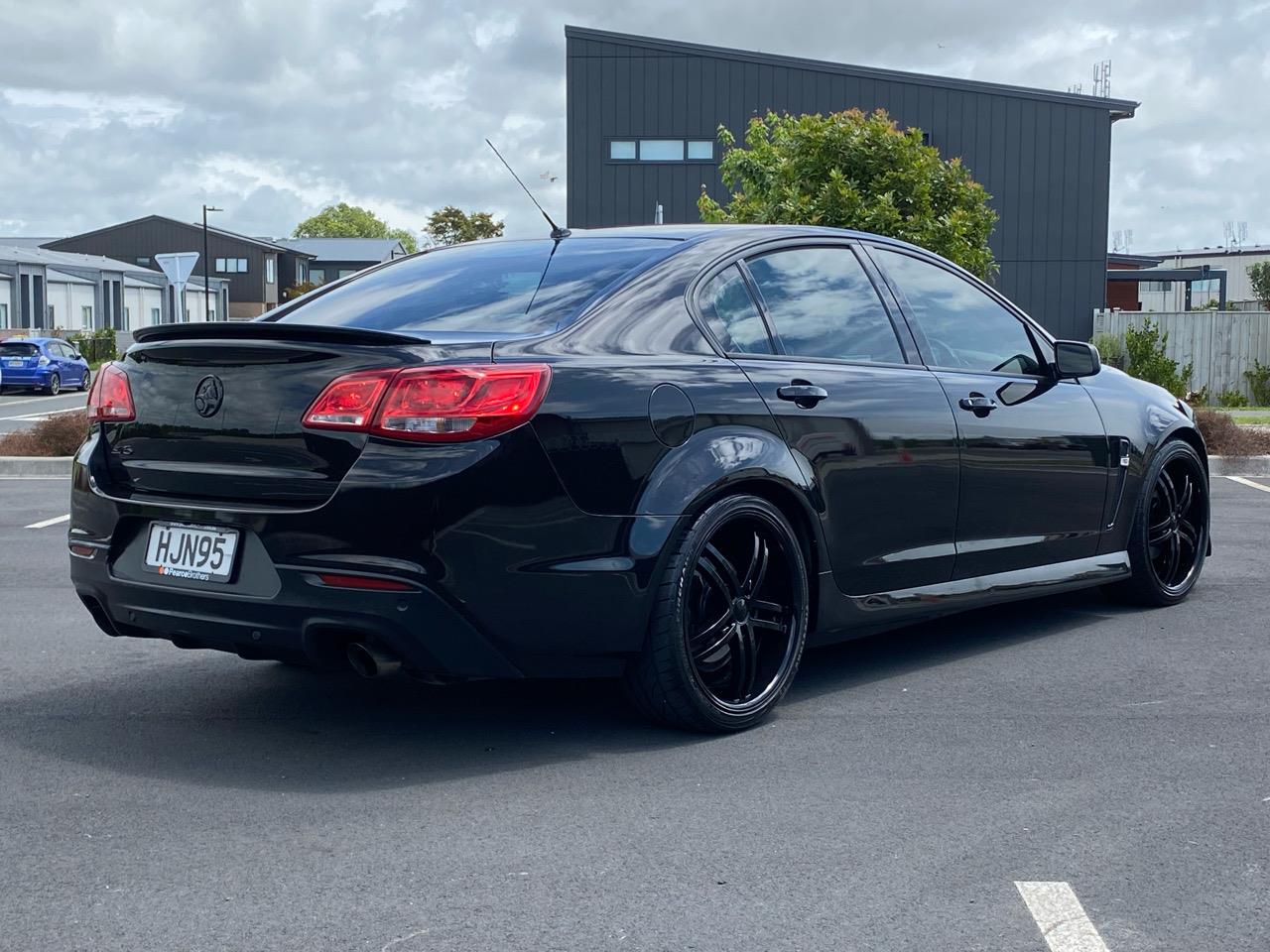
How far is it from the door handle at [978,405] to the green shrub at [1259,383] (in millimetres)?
21406

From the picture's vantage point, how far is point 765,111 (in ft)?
120

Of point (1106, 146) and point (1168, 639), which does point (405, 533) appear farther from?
point (1106, 146)

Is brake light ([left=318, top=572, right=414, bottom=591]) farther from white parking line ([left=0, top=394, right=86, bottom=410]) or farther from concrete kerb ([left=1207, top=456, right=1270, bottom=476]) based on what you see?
white parking line ([left=0, top=394, right=86, bottom=410])

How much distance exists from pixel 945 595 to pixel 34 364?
3355 cm

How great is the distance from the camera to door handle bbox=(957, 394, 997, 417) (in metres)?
5.63

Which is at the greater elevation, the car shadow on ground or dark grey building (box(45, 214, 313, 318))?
dark grey building (box(45, 214, 313, 318))

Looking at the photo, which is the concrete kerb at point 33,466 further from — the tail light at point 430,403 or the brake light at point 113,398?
the tail light at point 430,403

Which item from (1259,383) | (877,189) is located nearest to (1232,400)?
(1259,383)

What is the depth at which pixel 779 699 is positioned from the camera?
196 inches

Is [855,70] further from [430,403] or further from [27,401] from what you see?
[430,403]

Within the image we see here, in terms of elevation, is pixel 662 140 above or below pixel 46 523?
above

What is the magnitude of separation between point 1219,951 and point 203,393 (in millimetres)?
2964

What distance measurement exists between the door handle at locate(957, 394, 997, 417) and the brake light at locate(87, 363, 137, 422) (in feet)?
9.28

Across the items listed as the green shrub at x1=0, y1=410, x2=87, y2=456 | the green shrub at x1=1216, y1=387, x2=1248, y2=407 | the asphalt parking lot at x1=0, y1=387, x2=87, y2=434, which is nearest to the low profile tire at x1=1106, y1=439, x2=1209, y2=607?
the green shrub at x1=0, y1=410, x2=87, y2=456
